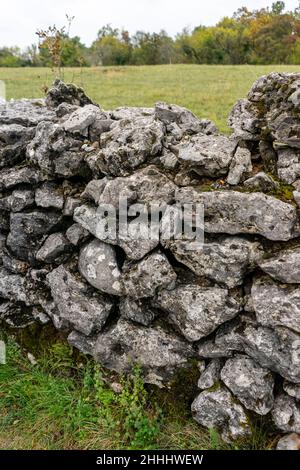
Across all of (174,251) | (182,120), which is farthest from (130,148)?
(174,251)

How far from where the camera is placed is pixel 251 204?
4.45 metres

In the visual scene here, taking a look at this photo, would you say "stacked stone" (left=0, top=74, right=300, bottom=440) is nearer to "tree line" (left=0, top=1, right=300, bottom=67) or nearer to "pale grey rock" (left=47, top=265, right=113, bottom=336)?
"pale grey rock" (left=47, top=265, right=113, bottom=336)

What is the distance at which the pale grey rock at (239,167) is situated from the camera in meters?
4.79

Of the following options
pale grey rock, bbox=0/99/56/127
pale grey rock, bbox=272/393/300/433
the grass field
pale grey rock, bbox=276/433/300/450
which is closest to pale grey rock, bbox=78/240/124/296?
pale grey rock, bbox=272/393/300/433

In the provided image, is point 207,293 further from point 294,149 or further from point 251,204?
point 294,149

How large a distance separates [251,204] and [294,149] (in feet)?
2.82

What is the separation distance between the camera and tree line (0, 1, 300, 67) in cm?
5459

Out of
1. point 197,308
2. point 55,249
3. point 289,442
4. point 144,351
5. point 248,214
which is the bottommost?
point 289,442

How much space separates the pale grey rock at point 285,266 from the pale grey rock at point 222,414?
1.39 meters

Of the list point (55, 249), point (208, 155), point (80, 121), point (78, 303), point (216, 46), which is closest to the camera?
point (208, 155)

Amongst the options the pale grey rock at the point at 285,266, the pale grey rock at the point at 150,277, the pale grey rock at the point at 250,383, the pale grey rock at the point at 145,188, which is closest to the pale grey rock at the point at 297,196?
the pale grey rock at the point at 285,266

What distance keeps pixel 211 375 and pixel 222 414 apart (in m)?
0.41

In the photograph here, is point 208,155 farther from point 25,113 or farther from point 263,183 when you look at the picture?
→ point 25,113

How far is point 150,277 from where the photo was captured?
15.9 ft
